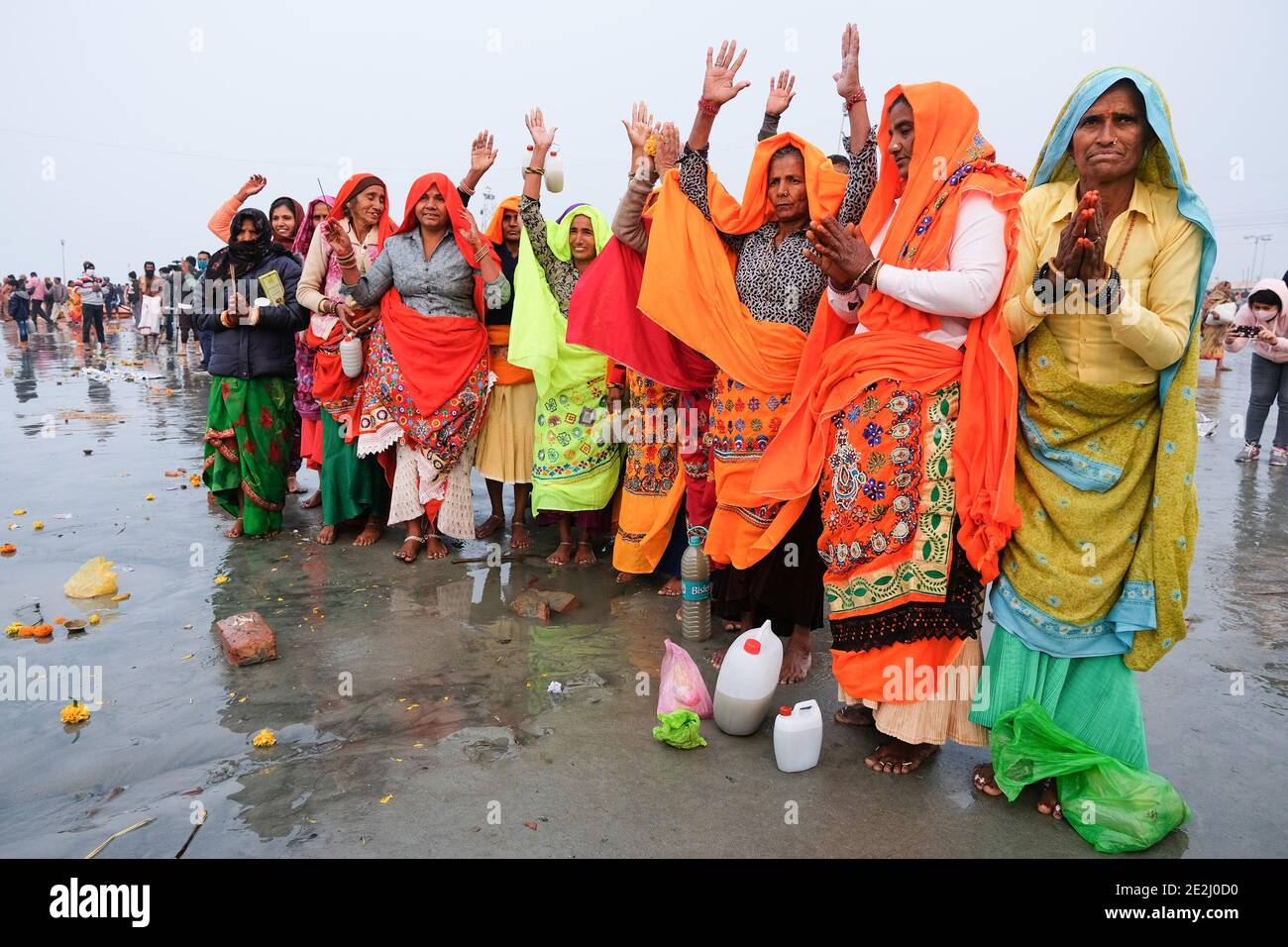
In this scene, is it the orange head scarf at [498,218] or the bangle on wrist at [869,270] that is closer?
the bangle on wrist at [869,270]

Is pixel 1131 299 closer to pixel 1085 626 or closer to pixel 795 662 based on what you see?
pixel 1085 626

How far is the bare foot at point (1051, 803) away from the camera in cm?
286

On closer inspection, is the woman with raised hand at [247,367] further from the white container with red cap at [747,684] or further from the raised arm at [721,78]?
the white container with red cap at [747,684]

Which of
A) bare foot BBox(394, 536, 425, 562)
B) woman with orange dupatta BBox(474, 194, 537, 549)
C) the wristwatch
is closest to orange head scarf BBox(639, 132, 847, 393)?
the wristwatch

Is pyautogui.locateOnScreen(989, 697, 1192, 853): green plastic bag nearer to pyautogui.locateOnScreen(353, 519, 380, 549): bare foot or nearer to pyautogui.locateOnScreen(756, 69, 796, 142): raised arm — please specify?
pyautogui.locateOnScreen(756, 69, 796, 142): raised arm

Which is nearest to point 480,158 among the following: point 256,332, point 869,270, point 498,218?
point 498,218

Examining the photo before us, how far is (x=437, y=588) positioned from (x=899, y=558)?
2927mm

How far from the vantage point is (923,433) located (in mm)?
3074

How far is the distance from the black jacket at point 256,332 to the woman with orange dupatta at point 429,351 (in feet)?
2.01

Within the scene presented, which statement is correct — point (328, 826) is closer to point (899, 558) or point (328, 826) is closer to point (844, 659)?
point (844, 659)

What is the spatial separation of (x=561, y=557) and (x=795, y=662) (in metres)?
2.11

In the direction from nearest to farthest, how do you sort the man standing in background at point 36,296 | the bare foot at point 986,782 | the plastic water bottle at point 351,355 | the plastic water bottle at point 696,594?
the bare foot at point 986,782 → the plastic water bottle at point 696,594 → the plastic water bottle at point 351,355 → the man standing in background at point 36,296

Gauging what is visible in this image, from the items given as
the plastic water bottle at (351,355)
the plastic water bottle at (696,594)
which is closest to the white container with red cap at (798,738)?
the plastic water bottle at (696,594)

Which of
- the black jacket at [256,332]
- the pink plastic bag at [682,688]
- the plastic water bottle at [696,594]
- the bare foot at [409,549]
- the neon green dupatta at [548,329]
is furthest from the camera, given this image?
the black jacket at [256,332]
